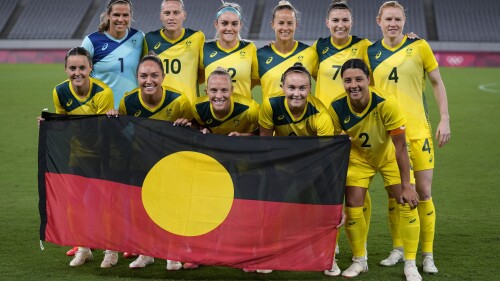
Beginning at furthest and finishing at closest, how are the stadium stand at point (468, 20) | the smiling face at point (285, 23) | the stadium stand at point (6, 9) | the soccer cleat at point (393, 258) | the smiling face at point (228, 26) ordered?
the stadium stand at point (6, 9) < the stadium stand at point (468, 20) < the smiling face at point (228, 26) < the smiling face at point (285, 23) < the soccer cleat at point (393, 258)

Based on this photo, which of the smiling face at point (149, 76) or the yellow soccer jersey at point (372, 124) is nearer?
the yellow soccer jersey at point (372, 124)

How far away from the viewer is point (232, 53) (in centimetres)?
641

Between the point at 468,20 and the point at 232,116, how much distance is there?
1203 inches

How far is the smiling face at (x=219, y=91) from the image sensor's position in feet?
18.3

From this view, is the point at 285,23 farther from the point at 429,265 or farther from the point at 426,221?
the point at 429,265

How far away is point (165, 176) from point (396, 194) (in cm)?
162

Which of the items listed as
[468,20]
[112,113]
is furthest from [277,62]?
[468,20]

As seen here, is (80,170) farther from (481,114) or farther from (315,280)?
(481,114)

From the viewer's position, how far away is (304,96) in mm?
5395

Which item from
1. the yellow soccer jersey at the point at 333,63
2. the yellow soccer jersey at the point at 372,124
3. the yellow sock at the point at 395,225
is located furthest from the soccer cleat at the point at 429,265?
the yellow soccer jersey at the point at 333,63

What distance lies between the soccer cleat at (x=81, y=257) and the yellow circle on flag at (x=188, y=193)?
2.30 ft

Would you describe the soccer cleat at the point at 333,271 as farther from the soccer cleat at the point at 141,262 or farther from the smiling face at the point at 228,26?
the smiling face at the point at 228,26

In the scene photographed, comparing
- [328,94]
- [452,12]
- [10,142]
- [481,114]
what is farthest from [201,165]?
[452,12]

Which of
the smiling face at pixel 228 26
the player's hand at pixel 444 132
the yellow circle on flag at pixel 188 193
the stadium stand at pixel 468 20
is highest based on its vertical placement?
the stadium stand at pixel 468 20
